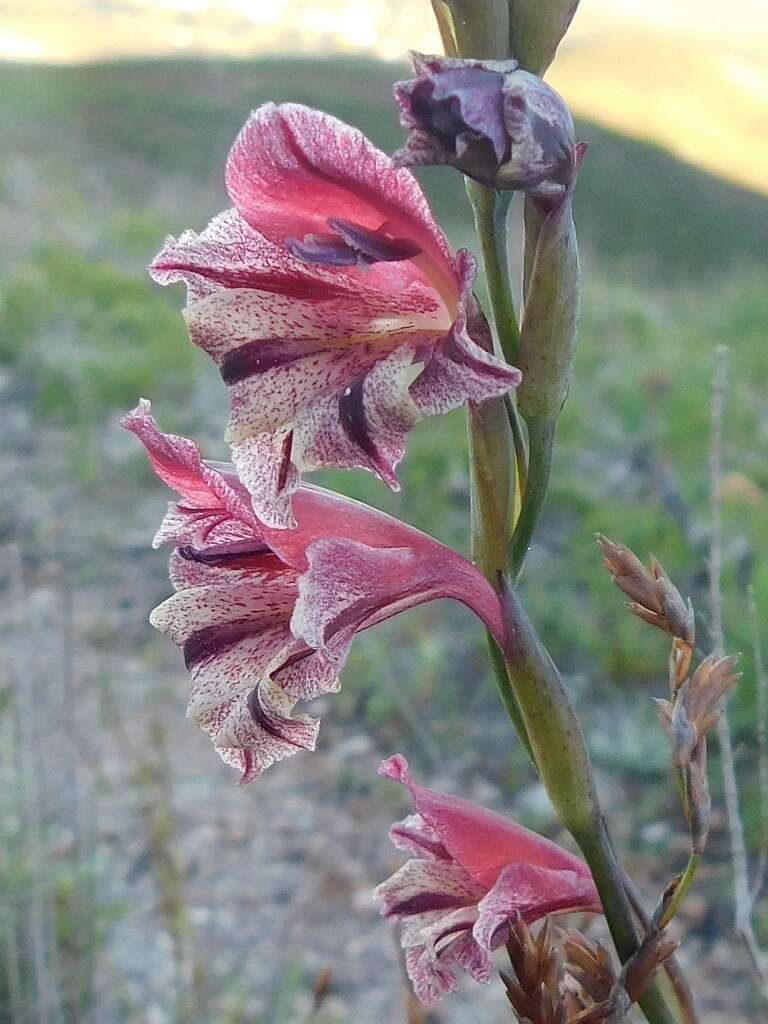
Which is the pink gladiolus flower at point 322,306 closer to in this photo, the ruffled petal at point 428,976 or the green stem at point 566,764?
the green stem at point 566,764

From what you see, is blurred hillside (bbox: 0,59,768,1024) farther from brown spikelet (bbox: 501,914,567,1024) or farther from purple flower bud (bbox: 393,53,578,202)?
purple flower bud (bbox: 393,53,578,202)

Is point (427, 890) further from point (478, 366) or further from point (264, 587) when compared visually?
point (478, 366)

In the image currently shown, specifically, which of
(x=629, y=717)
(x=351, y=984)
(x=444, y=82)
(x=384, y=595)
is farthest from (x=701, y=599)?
(x=444, y=82)

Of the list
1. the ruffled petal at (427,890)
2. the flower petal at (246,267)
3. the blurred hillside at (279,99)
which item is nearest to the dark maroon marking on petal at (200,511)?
the flower petal at (246,267)

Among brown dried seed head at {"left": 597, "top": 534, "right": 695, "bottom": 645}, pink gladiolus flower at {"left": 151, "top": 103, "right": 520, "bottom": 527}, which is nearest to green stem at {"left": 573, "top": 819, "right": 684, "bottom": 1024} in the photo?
brown dried seed head at {"left": 597, "top": 534, "right": 695, "bottom": 645}

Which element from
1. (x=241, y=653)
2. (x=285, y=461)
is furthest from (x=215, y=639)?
(x=285, y=461)

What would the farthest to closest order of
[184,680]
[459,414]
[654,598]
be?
[459,414]
[184,680]
[654,598]
